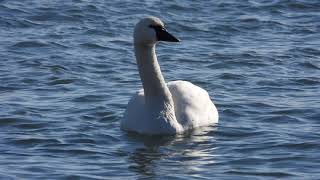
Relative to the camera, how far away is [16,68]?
16812 mm

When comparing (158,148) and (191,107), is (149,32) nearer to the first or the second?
(191,107)

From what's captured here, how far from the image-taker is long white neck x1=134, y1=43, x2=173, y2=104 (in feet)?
43.4

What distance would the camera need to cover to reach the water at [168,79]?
460 inches

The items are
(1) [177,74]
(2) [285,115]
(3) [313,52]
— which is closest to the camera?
(2) [285,115]

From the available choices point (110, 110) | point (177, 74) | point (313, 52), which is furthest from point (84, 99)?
point (313, 52)

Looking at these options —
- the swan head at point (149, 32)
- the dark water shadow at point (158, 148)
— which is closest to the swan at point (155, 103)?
the swan head at point (149, 32)

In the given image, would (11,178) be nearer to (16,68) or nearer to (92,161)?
(92,161)

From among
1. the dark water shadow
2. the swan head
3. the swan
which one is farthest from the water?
the swan head

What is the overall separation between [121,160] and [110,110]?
2545 mm

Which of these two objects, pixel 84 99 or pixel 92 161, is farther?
pixel 84 99

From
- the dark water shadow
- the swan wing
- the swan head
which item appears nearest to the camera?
the dark water shadow

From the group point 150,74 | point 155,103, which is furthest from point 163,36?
point 155,103

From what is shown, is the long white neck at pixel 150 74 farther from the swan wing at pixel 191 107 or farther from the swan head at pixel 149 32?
the swan wing at pixel 191 107

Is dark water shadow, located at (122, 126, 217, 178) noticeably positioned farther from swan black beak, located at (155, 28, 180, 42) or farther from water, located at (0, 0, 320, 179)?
swan black beak, located at (155, 28, 180, 42)
